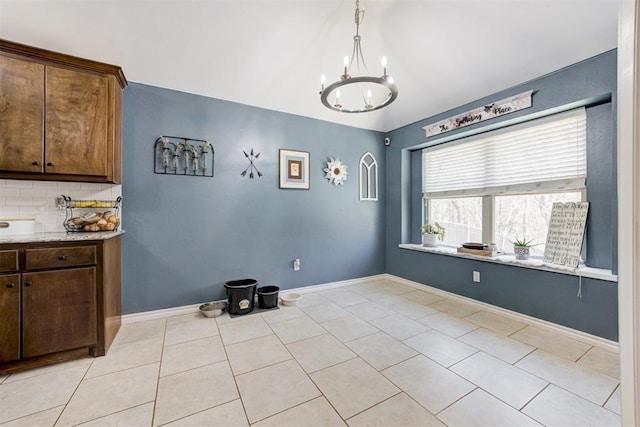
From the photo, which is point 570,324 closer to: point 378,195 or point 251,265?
point 378,195

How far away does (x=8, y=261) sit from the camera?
182 cm

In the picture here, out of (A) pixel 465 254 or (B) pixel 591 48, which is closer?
(B) pixel 591 48

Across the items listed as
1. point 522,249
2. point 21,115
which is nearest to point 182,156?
point 21,115

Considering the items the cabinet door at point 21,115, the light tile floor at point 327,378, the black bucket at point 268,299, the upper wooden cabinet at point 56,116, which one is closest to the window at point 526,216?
the light tile floor at point 327,378

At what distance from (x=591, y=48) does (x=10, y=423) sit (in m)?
4.91

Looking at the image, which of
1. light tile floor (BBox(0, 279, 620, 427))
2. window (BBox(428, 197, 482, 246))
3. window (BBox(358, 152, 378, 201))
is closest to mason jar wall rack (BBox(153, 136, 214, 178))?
light tile floor (BBox(0, 279, 620, 427))

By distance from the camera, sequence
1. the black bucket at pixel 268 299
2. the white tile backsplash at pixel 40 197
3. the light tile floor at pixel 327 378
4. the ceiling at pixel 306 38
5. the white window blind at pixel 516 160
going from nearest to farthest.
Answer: the light tile floor at pixel 327 378, the ceiling at pixel 306 38, the white tile backsplash at pixel 40 197, the white window blind at pixel 516 160, the black bucket at pixel 268 299

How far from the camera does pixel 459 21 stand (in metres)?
2.41

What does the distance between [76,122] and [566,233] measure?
468 cm

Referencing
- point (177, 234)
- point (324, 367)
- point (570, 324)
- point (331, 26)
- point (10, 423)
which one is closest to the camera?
point (10, 423)

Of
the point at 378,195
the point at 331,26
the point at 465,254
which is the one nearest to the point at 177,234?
the point at 331,26

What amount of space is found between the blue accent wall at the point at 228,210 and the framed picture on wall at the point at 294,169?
10cm

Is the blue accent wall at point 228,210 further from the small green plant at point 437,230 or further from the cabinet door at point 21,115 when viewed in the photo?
the small green plant at point 437,230

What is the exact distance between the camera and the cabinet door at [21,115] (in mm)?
2049
